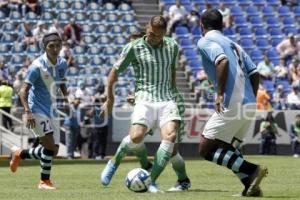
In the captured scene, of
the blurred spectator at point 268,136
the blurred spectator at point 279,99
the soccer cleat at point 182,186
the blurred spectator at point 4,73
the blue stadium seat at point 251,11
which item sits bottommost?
the blurred spectator at point 268,136

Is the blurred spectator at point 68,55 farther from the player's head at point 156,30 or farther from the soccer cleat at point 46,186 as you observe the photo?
the player's head at point 156,30

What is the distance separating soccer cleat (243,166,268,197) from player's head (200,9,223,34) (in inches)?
73.2

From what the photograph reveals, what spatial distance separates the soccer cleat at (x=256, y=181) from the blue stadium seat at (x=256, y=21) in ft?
85.8

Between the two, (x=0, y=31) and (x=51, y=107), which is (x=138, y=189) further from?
(x=0, y=31)

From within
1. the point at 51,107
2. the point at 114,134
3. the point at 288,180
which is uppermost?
the point at 51,107

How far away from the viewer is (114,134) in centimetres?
3061

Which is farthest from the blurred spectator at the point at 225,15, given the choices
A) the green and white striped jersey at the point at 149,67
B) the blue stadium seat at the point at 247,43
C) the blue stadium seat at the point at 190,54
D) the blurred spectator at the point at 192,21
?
the green and white striped jersey at the point at 149,67

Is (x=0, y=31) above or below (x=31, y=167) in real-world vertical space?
above

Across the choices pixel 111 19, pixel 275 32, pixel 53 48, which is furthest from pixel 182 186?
pixel 275 32

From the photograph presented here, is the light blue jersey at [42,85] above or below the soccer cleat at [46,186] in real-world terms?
above

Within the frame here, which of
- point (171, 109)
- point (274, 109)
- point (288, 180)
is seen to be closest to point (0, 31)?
point (274, 109)

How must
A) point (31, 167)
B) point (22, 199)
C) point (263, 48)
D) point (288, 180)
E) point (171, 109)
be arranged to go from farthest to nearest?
1. point (263, 48)
2. point (31, 167)
3. point (288, 180)
4. point (171, 109)
5. point (22, 199)

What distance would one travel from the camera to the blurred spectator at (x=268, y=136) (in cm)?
3147

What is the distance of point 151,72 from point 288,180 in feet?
13.8
